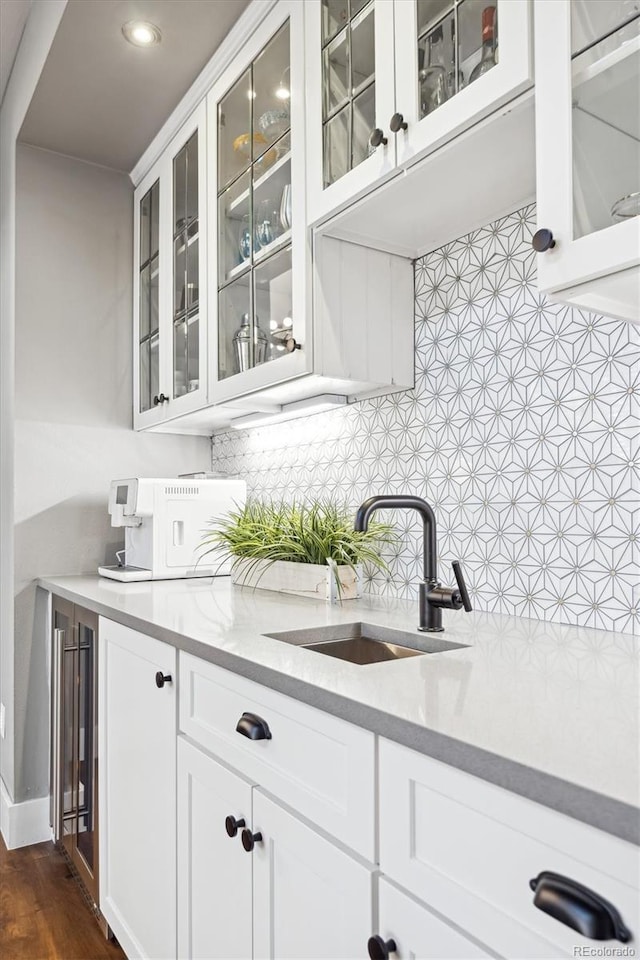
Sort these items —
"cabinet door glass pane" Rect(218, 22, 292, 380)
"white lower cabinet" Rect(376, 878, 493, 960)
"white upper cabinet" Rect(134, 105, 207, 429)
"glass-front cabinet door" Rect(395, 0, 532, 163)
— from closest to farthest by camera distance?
"white lower cabinet" Rect(376, 878, 493, 960) → "glass-front cabinet door" Rect(395, 0, 532, 163) → "cabinet door glass pane" Rect(218, 22, 292, 380) → "white upper cabinet" Rect(134, 105, 207, 429)

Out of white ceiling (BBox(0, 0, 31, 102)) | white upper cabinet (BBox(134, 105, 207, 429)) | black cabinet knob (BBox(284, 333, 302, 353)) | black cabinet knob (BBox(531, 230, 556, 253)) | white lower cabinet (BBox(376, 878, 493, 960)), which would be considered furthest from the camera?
white ceiling (BBox(0, 0, 31, 102))

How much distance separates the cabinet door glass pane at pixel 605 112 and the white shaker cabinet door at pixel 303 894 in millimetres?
957

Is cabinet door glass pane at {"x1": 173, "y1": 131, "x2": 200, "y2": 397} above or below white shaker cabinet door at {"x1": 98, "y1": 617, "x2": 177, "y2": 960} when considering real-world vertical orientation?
above

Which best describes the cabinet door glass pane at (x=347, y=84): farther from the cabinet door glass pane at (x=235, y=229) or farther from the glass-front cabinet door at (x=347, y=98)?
the cabinet door glass pane at (x=235, y=229)

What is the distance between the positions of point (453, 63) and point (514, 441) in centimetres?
77

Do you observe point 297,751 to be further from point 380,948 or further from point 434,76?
point 434,76

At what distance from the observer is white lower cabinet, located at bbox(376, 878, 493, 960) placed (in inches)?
28.2

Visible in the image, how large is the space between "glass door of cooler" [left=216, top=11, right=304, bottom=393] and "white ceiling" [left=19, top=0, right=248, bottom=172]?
185mm

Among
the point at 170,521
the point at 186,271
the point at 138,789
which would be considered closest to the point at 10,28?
the point at 186,271

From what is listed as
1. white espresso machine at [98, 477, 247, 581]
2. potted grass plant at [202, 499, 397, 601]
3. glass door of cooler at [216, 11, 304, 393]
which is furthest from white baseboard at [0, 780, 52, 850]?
glass door of cooler at [216, 11, 304, 393]

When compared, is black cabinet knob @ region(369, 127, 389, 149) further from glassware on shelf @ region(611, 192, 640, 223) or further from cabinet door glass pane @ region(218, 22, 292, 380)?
glassware on shelf @ region(611, 192, 640, 223)

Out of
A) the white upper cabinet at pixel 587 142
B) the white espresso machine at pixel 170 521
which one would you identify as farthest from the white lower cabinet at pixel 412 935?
the white espresso machine at pixel 170 521

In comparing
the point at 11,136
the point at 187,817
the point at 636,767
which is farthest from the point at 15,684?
the point at 636,767

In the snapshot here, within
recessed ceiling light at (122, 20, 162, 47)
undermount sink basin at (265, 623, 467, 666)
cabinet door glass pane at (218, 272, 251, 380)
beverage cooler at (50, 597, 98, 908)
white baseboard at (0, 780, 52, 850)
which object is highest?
recessed ceiling light at (122, 20, 162, 47)
